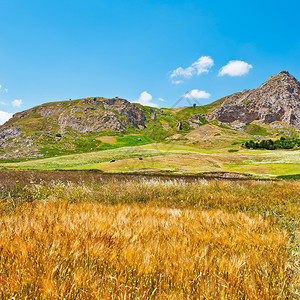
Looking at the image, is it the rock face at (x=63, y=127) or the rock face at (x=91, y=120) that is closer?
the rock face at (x=63, y=127)

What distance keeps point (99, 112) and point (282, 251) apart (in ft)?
587

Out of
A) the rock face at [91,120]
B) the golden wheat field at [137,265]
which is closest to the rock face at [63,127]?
the rock face at [91,120]

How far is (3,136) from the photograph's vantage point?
133750 mm

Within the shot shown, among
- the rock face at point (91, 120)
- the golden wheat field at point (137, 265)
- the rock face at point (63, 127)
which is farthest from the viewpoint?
the rock face at point (91, 120)

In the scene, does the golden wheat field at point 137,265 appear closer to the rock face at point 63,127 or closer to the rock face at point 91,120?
the rock face at point 63,127

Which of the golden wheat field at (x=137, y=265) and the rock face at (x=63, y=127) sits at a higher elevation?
the rock face at (x=63, y=127)

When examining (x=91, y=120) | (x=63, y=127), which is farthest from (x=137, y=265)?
(x=91, y=120)

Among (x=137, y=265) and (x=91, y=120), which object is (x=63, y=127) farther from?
(x=137, y=265)

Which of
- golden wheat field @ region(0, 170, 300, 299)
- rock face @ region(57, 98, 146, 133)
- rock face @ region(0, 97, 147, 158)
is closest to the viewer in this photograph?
golden wheat field @ region(0, 170, 300, 299)

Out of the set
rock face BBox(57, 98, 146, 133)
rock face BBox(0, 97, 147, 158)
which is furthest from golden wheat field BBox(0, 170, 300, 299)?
rock face BBox(57, 98, 146, 133)

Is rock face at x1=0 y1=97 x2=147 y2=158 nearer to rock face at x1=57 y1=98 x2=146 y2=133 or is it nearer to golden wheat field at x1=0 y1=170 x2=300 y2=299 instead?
rock face at x1=57 y1=98 x2=146 y2=133

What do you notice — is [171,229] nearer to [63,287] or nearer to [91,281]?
[91,281]

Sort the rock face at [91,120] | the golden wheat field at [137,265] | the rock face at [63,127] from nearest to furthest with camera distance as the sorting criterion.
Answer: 1. the golden wheat field at [137,265]
2. the rock face at [63,127]
3. the rock face at [91,120]

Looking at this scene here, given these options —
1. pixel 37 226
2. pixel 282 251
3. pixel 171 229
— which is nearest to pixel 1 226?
pixel 37 226
